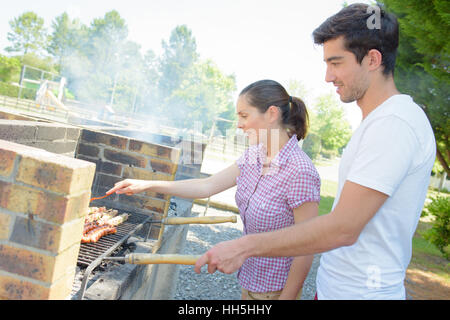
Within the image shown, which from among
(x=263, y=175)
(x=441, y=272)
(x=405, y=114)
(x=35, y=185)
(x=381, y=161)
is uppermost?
(x=405, y=114)

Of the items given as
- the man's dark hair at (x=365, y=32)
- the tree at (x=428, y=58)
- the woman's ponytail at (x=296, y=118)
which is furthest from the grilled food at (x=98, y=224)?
the tree at (x=428, y=58)

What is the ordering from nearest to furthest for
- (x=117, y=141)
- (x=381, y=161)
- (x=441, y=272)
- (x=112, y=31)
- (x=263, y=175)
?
(x=381, y=161), (x=263, y=175), (x=117, y=141), (x=441, y=272), (x=112, y=31)

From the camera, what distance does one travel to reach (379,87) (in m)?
1.46

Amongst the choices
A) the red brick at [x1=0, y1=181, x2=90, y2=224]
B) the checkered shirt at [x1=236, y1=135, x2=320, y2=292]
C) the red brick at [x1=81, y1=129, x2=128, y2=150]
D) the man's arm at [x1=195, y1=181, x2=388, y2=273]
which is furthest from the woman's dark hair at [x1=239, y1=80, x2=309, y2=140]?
the red brick at [x1=81, y1=129, x2=128, y2=150]

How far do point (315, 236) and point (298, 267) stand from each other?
702 mm

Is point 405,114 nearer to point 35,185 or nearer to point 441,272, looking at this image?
point 35,185

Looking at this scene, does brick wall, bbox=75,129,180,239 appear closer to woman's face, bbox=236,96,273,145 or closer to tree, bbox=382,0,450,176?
woman's face, bbox=236,96,273,145

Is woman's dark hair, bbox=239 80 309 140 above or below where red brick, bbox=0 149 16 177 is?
above

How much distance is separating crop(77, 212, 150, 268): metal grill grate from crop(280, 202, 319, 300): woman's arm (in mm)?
1147

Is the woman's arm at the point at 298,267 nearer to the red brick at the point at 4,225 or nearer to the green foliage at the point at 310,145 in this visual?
the red brick at the point at 4,225

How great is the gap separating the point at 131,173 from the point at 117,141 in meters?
0.33

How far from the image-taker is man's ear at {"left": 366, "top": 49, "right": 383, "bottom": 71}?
4.61 feet

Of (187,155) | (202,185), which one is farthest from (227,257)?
(187,155)

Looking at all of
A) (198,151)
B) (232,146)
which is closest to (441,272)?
(198,151)
